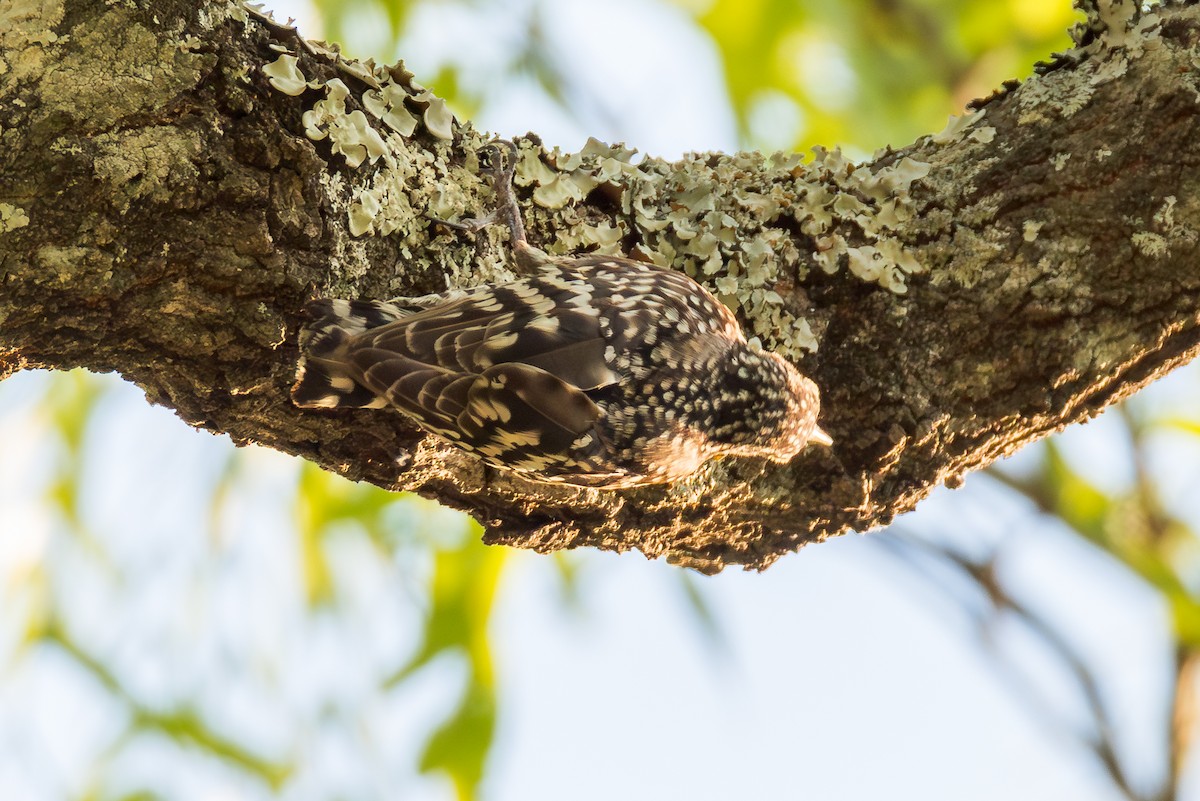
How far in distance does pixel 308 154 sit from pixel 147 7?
35 cm

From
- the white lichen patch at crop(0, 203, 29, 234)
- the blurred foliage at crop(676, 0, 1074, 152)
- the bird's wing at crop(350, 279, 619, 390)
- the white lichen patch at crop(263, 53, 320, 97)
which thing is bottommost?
the white lichen patch at crop(0, 203, 29, 234)

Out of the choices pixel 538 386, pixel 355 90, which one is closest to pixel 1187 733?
pixel 538 386

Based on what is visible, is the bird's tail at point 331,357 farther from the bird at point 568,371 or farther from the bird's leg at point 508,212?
the bird's leg at point 508,212

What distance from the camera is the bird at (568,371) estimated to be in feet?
7.09

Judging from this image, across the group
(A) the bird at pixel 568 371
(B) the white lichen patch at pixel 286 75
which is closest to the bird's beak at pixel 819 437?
(A) the bird at pixel 568 371

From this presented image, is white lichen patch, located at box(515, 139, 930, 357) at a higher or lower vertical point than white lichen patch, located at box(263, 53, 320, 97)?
higher

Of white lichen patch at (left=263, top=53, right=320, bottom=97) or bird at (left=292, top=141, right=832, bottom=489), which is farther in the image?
bird at (left=292, top=141, right=832, bottom=489)

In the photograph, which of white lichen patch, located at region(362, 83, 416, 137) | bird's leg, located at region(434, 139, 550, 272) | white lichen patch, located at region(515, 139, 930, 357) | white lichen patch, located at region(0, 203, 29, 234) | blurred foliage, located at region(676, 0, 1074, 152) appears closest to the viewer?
white lichen patch, located at region(0, 203, 29, 234)

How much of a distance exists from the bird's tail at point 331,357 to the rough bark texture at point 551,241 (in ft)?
0.17

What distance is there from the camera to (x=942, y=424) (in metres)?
2.53

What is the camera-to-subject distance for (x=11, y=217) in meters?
1.85

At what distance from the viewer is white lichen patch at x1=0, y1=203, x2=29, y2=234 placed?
1.84 meters

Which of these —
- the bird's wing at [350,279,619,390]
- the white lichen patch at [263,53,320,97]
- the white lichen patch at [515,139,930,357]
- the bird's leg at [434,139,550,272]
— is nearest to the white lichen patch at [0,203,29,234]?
the white lichen patch at [263,53,320,97]

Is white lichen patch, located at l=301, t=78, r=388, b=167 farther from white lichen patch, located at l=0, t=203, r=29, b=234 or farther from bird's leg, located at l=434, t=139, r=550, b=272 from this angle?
white lichen patch, located at l=0, t=203, r=29, b=234
